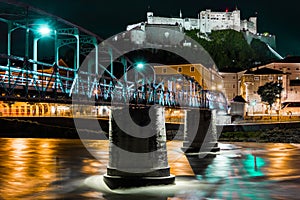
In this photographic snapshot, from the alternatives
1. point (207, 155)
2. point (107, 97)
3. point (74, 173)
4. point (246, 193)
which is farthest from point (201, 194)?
point (207, 155)

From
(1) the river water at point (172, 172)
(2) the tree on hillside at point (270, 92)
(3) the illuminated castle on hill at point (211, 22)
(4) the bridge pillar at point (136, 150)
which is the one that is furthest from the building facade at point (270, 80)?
(4) the bridge pillar at point (136, 150)

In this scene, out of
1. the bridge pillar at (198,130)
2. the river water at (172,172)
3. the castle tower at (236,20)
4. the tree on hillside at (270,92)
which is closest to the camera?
the river water at (172,172)

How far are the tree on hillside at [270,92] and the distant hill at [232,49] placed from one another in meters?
33.9

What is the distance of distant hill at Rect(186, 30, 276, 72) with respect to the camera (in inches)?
6201

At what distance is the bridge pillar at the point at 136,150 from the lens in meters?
23.9

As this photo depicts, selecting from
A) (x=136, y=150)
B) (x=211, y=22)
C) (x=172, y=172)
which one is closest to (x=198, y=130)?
(x=172, y=172)

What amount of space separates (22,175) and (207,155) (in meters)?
17.9

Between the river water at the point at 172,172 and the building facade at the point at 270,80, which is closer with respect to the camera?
the river water at the point at 172,172

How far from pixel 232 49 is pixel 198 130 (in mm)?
132754

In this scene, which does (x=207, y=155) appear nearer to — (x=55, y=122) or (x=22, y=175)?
(x=22, y=175)

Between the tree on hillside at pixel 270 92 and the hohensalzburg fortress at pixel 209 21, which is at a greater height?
the hohensalzburg fortress at pixel 209 21

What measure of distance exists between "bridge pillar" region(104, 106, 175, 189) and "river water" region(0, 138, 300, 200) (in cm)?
56

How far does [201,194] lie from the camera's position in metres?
24.9

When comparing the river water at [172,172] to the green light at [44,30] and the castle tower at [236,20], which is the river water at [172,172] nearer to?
the green light at [44,30]
